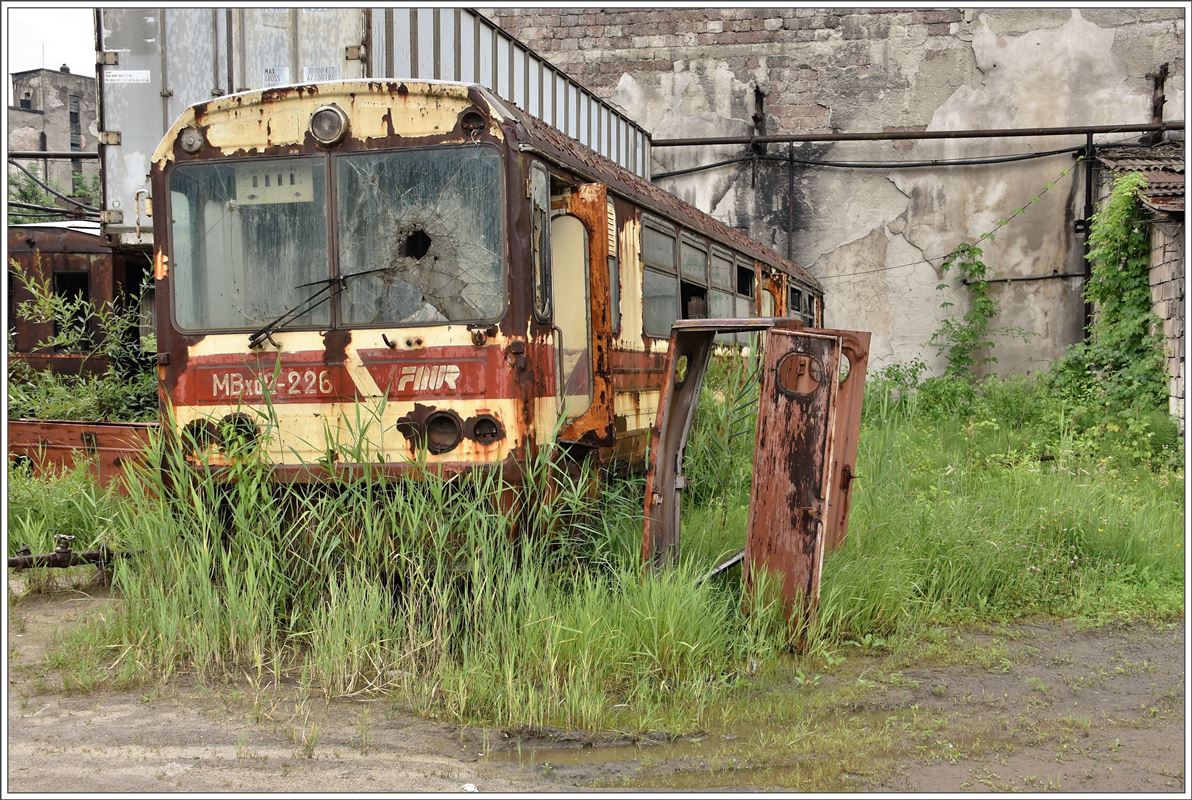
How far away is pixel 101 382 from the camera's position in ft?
30.7

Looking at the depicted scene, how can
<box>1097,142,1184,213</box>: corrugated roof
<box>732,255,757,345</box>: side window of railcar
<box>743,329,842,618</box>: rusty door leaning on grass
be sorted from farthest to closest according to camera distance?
<box>1097,142,1184,213</box>: corrugated roof
<box>732,255,757,345</box>: side window of railcar
<box>743,329,842,618</box>: rusty door leaning on grass

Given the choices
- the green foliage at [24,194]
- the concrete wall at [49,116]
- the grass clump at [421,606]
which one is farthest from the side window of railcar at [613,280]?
the concrete wall at [49,116]

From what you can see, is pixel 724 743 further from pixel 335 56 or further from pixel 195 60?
pixel 195 60

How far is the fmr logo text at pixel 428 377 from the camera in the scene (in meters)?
5.16

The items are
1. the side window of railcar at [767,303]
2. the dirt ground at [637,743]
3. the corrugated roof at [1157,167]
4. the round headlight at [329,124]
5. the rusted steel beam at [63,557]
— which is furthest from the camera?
the side window of railcar at [767,303]

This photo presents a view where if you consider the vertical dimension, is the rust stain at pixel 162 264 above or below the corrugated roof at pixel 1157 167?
below

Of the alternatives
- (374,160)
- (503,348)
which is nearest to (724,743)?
(503,348)

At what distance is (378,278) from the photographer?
5.33m

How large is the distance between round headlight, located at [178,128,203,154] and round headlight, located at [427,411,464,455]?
1.92 m

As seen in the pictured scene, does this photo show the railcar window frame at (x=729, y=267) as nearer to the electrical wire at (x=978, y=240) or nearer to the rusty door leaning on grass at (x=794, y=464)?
the rusty door leaning on grass at (x=794, y=464)

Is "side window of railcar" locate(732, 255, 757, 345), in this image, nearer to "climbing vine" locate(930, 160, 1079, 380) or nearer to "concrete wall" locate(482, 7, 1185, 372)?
"concrete wall" locate(482, 7, 1185, 372)

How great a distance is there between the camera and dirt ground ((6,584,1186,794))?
3609 millimetres

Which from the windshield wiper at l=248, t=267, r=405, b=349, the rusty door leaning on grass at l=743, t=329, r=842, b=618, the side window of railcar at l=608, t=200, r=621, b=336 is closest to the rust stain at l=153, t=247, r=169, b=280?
the windshield wiper at l=248, t=267, r=405, b=349

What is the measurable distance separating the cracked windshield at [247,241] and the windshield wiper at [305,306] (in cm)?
2
